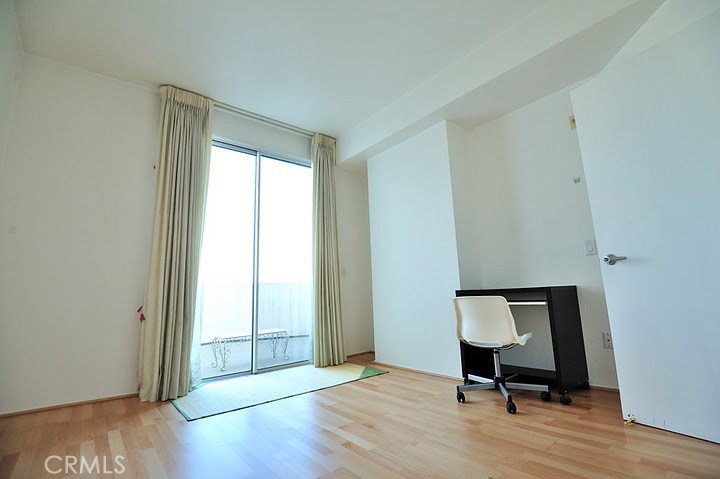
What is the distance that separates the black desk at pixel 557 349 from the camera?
2189 mm

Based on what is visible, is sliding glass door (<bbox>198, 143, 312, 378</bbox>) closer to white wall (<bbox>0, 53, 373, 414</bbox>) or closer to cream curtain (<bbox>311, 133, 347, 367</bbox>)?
cream curtain (<bbox>311, 133, 347, 367</bbox>)

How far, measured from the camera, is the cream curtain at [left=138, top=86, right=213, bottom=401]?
2.61 m

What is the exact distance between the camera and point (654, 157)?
1740mm

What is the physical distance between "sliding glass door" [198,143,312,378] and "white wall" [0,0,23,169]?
143cm

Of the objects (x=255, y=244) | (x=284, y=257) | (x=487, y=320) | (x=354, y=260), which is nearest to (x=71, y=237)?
(x=255, y=244)

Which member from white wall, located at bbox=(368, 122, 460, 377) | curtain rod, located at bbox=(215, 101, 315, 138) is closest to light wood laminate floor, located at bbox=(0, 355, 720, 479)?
white wall, located at bbox=(368, 122, 460, 377)

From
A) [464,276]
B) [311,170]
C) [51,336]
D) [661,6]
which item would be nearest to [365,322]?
[464,276]

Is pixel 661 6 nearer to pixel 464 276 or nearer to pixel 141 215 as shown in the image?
pixel 464 276

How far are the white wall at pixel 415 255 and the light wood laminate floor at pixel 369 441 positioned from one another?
2.58 ft

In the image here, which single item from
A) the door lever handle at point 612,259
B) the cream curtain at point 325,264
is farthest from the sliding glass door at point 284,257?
the door lever handle at point 612,259

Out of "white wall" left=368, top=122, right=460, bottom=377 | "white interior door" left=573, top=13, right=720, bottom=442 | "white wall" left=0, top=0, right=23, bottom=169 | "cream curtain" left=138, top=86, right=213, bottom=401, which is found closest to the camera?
"white interior door" left=573, top=13, right=720, bottom=442

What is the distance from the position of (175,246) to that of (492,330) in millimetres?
2728

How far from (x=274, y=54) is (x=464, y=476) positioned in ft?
10.3

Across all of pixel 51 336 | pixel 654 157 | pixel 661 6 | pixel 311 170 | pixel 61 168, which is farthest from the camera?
pixel 311 170
